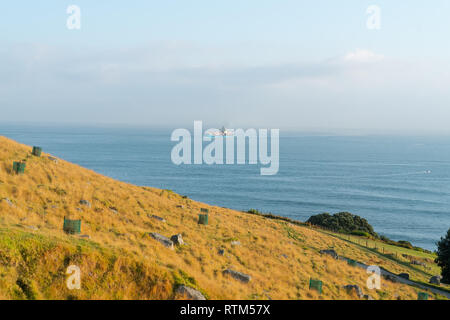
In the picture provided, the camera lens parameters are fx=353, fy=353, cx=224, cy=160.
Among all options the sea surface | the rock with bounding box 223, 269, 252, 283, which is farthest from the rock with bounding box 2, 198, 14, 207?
the sea surface

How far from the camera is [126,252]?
50.4ft

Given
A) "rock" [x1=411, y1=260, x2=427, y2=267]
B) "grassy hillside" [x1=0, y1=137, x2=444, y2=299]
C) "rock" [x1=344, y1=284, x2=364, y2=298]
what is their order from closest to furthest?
"grassy hillside" [x1=0, y1=137, x2=444, y2=299], "rock" [x1=344, y1=284, x2=364, y2=298], "rock" [x1=411, y1=260, x2=427, y2=267]

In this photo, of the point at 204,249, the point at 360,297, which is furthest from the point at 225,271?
the point at 360,297

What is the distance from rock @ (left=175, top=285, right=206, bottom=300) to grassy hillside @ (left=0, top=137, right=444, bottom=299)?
1.13 feet

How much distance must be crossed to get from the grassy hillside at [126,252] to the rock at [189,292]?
1.13 feet

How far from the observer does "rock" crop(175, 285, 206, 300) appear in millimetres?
13180

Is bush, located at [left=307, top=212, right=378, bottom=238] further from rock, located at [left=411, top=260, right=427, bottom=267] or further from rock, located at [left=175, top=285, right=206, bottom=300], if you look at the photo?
rock, located at [left=175, top=285, right=206, bottom=300]

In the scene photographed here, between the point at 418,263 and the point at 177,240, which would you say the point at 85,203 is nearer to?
the point at 177,240

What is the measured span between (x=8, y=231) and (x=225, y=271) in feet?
33.7

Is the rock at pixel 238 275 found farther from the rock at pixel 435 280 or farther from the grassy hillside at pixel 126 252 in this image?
the rock at pixel 435 280

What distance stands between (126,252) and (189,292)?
369cm

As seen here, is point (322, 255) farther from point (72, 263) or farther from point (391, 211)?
point (391, 211)

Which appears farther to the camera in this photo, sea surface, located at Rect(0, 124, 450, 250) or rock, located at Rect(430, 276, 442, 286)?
sea surface, located at Rect(0, 124, 450, 250)

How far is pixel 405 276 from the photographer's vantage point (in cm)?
3428
